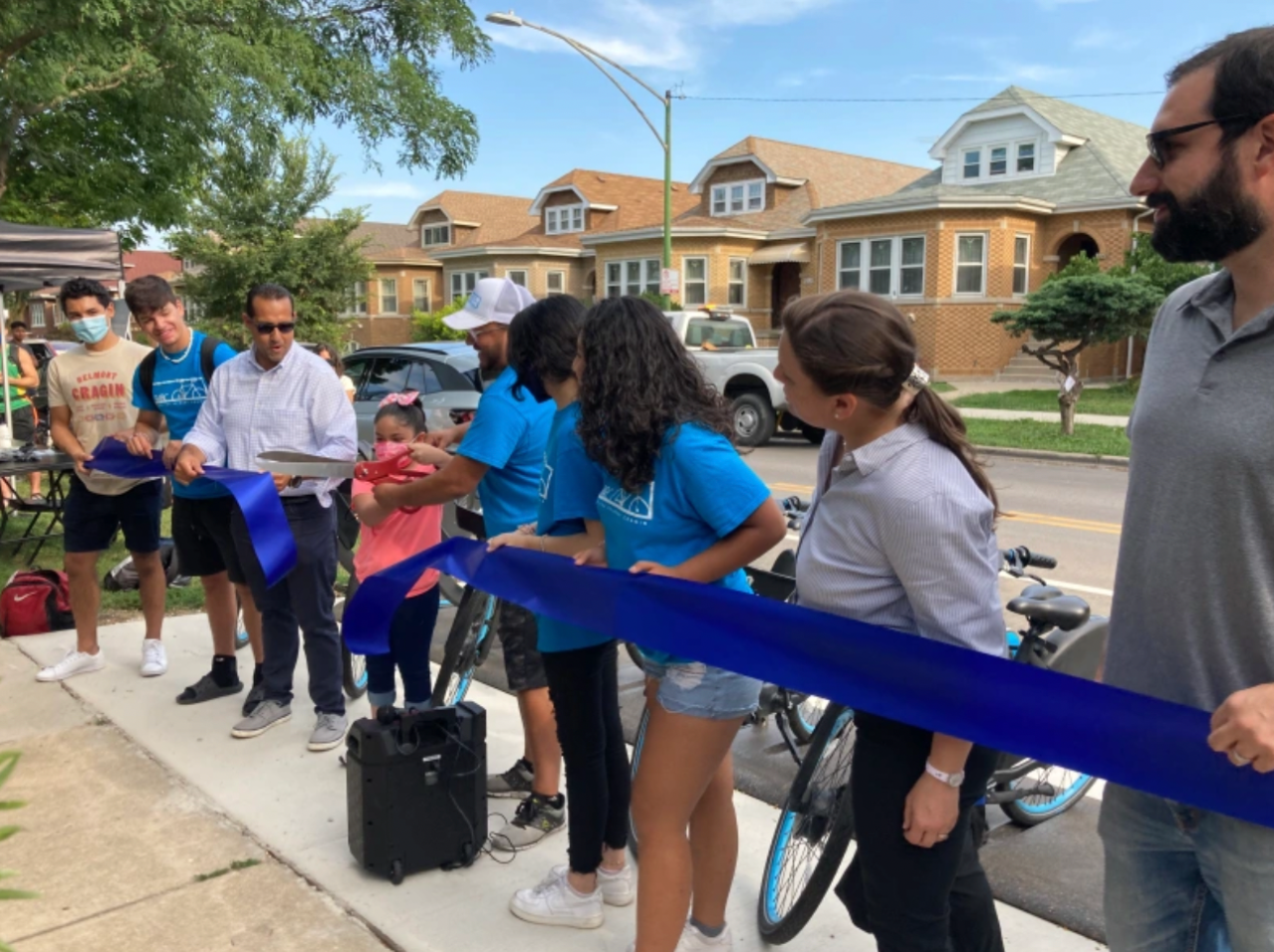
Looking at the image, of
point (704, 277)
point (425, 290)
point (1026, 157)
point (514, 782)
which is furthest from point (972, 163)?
point (514, 782)

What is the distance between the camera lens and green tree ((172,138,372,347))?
110 ft

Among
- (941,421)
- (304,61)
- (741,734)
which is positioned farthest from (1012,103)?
(941,421)

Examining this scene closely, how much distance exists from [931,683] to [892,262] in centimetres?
2783

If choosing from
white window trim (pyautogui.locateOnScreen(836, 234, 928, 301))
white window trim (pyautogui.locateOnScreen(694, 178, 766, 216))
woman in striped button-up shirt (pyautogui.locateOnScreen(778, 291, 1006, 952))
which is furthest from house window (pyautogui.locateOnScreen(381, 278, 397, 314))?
woman in striped button-up shirt (pyautogui.locateOnScreen(778, 291, 1006, 952))

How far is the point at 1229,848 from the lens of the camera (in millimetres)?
1699

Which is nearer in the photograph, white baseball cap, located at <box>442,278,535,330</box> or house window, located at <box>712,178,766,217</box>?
white baseball cap, located at <box>442,278,535,330</box>

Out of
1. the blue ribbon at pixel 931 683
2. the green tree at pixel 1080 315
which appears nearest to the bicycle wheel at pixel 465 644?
the blue ribbon at pixel 931 683

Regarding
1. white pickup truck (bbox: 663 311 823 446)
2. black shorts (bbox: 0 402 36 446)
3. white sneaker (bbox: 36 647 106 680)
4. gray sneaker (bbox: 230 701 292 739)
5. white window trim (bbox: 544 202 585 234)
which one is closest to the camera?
gray sneaker (bbox: 230 701 292 739)

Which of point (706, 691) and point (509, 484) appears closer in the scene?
point (706, 691)

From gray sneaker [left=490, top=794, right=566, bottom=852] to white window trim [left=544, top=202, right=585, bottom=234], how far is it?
39.7 metres

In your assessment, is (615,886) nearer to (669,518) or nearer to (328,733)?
(669,518)

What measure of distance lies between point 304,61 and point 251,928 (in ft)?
35.3

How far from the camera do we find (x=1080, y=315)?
56.3 feet

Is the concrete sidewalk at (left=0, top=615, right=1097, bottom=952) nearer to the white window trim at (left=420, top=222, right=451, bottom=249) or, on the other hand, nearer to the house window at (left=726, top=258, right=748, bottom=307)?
the house window at (left=726, top=258, right=748, bottom=307)
